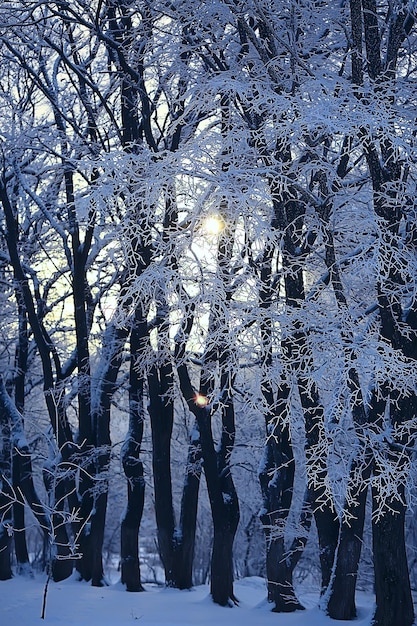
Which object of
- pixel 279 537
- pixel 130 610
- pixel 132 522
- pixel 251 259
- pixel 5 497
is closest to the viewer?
pixel 251 259

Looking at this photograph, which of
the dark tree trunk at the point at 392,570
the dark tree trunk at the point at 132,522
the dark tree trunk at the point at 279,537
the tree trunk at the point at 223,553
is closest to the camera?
the dark tree trunk at the point at 392,570

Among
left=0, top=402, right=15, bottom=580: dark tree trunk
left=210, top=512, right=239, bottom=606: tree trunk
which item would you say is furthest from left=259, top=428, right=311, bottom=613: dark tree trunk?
left=0, top=402, right=15, bottom=580: dark tree trunk

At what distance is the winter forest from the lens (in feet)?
29.9

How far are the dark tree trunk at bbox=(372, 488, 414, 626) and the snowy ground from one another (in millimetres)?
428

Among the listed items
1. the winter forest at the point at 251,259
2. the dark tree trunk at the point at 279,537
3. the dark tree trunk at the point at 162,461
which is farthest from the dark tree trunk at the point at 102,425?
the dark tree trunk at the point at 279,537

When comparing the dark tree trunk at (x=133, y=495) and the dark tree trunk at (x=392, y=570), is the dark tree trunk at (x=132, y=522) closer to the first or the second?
the dark tree trunk at (x=133, y=495)

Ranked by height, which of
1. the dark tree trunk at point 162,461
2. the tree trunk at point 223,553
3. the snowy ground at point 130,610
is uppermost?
the dark tree trunk at point 162,461

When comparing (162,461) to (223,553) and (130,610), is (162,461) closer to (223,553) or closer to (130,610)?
(223,553)

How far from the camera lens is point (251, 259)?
10750 mm

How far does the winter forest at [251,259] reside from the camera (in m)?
9.12

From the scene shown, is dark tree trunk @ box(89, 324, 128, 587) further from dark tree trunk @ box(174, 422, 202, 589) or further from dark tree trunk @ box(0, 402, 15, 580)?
dark tree trunk @ box(0, 402, 15, 580)

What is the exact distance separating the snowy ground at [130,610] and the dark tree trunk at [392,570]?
16.9 inches

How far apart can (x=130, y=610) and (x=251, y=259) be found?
638cm

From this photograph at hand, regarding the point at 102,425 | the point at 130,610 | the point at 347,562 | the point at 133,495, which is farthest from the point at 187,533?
the point at 347,562
